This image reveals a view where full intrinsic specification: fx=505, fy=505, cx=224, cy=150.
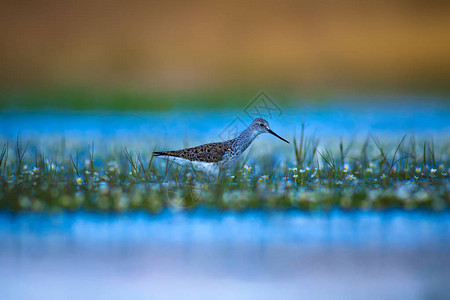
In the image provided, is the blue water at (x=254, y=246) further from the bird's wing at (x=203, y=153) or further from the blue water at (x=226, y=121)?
the blue water at (x=226, y=121)

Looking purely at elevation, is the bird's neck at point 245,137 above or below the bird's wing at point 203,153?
above

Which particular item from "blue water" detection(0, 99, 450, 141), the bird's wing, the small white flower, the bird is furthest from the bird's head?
"blue water" detection(0, 99, 450, 141)

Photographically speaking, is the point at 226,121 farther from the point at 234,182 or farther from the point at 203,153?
the point at 234,182

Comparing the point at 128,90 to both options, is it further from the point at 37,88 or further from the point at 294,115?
the point at 294,115

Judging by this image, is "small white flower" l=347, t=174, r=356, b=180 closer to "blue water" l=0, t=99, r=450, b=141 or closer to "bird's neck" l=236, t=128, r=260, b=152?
"bird's neck" l=236, t=128, r=260, b=152

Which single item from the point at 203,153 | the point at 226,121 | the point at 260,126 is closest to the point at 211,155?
the point at 203,153

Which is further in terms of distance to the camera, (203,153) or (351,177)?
(203,153)

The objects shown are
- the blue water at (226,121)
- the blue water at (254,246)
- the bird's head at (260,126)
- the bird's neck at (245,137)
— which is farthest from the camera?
the blue water at (226,121)

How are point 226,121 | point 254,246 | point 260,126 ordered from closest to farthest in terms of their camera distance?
point 254,246 → point 260,126 → point 226,121

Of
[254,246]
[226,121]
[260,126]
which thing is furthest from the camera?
[226,121]

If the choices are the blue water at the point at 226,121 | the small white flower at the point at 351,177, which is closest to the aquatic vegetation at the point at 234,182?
the small white flower at the point at 351,177

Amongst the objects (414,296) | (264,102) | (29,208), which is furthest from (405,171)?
(29,208)
